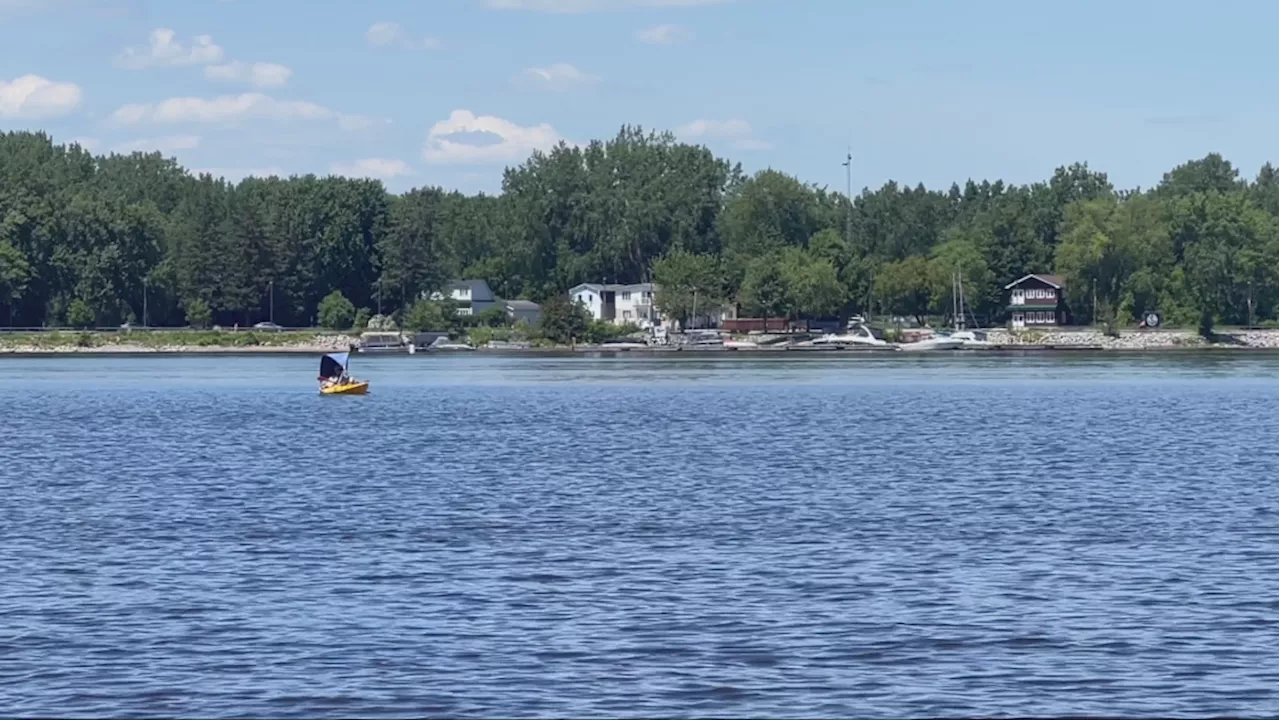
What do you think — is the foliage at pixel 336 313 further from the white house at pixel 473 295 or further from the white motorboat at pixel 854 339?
the white motorboat at pixel 854 339

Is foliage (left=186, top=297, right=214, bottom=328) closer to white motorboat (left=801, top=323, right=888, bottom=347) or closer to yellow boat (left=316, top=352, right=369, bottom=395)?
white motorboat (left=801, top=323, right=888, bottom=347)

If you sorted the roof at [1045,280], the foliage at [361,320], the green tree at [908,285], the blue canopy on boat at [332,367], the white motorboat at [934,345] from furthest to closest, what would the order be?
the green tree at [908,285] → the foliage at [361,320] → the roof at [1045,280] → the white motorboat at [934,345] → the blue canopy on boat at [332,367]

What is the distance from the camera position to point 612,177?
19025 cm

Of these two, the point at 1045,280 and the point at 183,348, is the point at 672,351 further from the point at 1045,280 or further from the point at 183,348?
the point at 183,348

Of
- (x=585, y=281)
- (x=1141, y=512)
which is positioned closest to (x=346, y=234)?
(x=585, y=281)

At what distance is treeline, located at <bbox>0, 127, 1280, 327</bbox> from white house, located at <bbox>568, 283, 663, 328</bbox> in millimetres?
2935

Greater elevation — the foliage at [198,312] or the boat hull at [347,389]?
the foliage at [198,312]

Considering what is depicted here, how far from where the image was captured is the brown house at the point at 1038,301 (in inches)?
6531

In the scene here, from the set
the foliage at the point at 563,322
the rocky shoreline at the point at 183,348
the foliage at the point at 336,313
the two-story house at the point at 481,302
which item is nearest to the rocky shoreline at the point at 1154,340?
the foliage at the point at 563,322

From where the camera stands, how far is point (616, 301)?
596 feet

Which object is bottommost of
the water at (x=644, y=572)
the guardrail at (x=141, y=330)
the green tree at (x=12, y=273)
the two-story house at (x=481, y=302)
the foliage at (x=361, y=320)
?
the water at (x=644, y=572)

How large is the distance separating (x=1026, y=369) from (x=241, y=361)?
2236 inches

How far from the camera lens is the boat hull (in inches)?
3460

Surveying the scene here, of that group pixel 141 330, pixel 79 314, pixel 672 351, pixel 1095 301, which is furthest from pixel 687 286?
pixel 79 314
